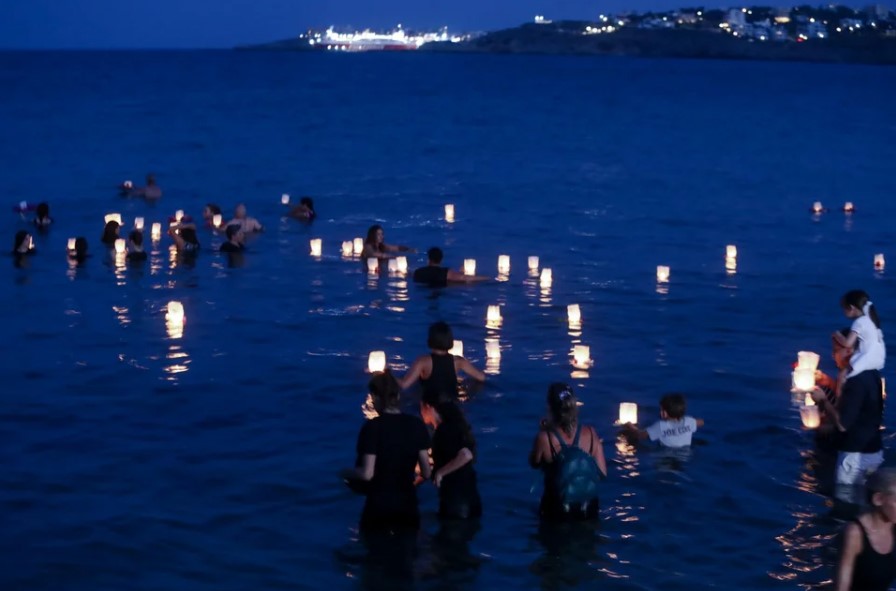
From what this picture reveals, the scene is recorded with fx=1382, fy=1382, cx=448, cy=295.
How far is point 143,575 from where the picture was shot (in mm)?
9906

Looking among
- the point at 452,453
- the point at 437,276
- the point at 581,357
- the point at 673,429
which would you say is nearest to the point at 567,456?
the point at 452,453

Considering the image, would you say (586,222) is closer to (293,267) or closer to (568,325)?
(293,267)

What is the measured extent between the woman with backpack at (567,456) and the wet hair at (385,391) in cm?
106

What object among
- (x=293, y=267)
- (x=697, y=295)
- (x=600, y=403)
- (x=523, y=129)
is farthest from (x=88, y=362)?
(x=523, y=129)

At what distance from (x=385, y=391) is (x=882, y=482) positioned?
344 centimetres

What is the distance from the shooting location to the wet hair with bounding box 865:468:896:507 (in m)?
6.59

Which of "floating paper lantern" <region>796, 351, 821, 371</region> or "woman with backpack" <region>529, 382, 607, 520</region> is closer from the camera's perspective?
"woman with backpack" <region>529, 382, 607, 520</region>

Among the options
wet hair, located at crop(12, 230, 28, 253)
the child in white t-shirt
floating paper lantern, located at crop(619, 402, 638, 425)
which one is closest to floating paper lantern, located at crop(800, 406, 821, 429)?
the child in white t-shirt

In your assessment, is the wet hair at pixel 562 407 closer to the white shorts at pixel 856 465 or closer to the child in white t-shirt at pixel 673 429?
the white shorts at pixel 856 465

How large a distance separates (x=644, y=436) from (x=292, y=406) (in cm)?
381

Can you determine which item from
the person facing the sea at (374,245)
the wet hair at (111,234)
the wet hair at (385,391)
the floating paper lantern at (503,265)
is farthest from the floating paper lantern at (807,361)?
the wet hair at (111,234)

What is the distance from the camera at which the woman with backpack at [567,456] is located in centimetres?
933

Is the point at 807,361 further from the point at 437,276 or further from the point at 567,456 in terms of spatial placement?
the point at 437,276

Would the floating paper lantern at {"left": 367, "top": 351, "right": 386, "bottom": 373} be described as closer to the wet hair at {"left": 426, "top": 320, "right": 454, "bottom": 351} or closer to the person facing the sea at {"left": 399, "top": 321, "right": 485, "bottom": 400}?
the person facing the sea at {"left": 399, "top": 321, "right": 485, "bottom": 400}
